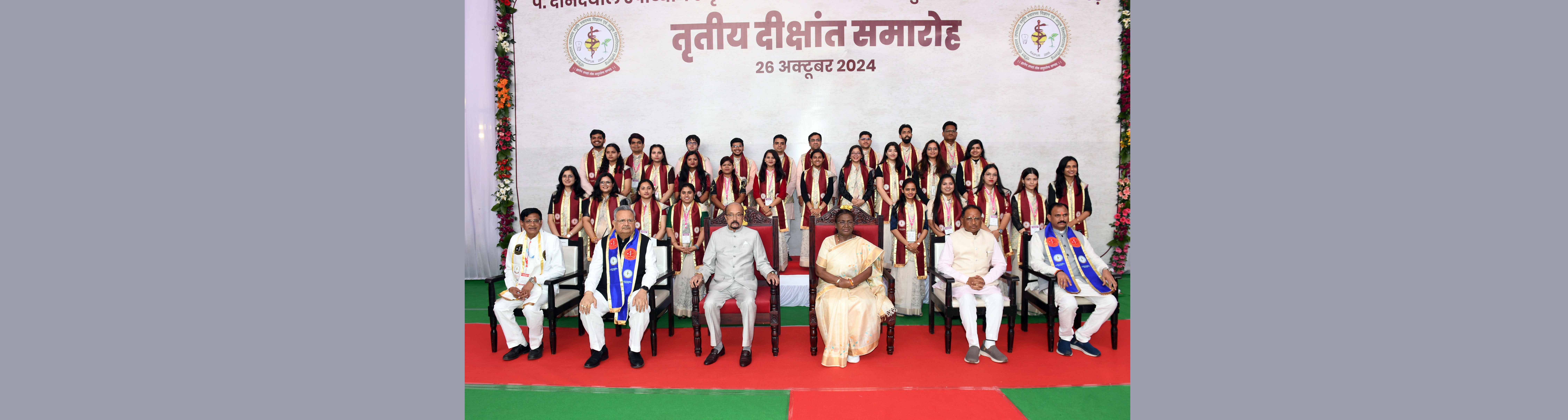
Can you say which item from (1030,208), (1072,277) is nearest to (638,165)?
(1030,208)

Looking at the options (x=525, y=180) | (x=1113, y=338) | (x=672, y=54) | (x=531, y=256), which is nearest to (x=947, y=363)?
(x=1113, y=338)

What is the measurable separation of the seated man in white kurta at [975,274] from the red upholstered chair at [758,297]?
1229mm

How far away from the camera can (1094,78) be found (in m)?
6.72

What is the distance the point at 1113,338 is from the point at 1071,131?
11.5ft

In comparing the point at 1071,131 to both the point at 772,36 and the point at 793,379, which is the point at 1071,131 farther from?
the point at 793,379

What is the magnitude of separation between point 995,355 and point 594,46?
5598 millimetres

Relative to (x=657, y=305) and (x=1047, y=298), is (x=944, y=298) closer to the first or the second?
(x=1047, y=298)

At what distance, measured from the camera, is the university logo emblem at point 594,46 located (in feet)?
22.3

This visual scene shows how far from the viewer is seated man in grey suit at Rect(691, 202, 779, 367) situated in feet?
12.7

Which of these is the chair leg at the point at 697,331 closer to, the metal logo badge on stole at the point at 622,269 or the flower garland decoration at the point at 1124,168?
the metal logo badge on stole at the point at 622,269

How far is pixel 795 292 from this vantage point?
5.65 meters

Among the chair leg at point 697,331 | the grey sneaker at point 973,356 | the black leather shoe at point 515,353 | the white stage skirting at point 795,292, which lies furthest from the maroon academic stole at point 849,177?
the black leather shoe at point 515,353

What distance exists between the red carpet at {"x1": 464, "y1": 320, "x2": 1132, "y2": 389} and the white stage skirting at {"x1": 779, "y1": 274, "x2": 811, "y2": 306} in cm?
116

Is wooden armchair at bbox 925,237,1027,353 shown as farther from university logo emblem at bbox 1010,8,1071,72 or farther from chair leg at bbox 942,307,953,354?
university logo emblem at bbox 1010,8,1071,72
